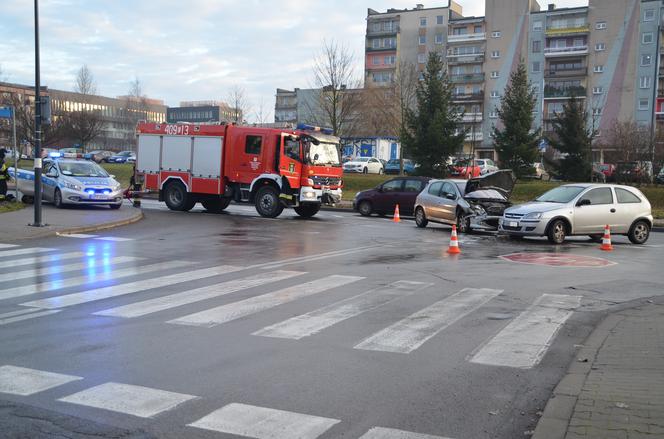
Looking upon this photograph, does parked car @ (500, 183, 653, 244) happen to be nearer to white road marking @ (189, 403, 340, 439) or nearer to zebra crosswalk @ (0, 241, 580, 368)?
zebra crosswalk @ (0, 241, 580, 368)

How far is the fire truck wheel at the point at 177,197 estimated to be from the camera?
82.6 ft

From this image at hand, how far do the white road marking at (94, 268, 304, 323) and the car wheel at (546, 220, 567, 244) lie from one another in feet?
27.1

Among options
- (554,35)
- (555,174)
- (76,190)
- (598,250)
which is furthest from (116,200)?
(554,35)

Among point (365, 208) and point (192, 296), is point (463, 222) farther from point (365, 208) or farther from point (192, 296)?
point (192, 296)

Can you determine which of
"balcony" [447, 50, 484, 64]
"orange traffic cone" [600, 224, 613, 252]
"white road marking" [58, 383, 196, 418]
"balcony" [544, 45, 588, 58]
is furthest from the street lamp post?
"balcony" [447, 50, 484, 64]

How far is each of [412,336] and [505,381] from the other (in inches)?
62.5

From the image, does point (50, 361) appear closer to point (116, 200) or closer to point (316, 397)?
point (316, 397)

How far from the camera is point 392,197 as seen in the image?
26.1 metres

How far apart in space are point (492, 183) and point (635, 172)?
19870mm

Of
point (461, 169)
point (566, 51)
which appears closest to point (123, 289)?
point (461, 169)

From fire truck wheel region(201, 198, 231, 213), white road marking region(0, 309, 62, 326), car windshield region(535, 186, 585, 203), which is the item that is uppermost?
car windshield region(535, 186, 585, 203)

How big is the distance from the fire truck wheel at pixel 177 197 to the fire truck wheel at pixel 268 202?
3.21 meters

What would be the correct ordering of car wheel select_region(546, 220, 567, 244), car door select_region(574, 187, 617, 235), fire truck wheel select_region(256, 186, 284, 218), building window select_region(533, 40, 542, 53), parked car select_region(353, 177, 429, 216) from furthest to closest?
1. building window select_region(533, 40, 542, 53)
2. parked car select_region(353, 177, 429, 216)
3. fire truck wheel select_region(256, 186, 284, 218)
4. car door select_region(574, 187, 617, 235)
5. car wheel select_region(546, 220, 567, 244)

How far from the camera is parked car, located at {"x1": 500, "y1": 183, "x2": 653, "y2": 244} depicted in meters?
17.0
